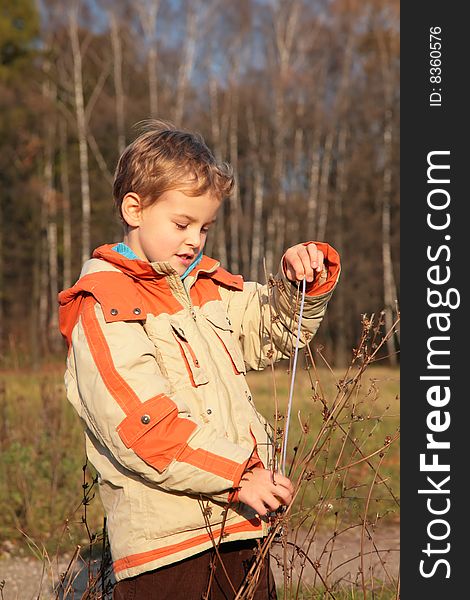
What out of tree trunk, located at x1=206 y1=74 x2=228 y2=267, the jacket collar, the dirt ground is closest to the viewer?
the jacket collar

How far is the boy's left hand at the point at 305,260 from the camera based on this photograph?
8.04ft

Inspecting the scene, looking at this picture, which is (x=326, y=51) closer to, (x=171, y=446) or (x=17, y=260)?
(x=17, y=260)

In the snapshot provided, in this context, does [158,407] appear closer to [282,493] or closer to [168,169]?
[282,493]

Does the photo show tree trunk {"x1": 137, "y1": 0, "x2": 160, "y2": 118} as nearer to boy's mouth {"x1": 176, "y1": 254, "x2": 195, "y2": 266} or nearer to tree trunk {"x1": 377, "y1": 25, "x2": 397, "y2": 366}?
tree trunk {"x1": 377, "y1": 25, "x2": 397, "y2": 366}

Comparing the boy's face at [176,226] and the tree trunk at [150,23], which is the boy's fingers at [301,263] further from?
the tree trunk at [150,23]

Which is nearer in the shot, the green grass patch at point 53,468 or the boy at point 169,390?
the boy at point 169,390

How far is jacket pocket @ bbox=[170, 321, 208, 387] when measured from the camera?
2.24m

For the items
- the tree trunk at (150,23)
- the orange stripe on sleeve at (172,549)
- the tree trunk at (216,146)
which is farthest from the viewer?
the tree trunk at (216,146)

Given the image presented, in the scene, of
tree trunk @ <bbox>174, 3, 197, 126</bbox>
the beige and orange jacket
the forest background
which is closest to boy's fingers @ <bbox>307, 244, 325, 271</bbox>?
the beige and orange jacket

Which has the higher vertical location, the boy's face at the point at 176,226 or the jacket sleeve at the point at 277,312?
the boy's face at the point at 176,226

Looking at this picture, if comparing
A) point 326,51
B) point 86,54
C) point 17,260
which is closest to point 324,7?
point 326,51

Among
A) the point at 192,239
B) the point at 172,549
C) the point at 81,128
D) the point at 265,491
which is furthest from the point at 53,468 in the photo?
the point at 81,128

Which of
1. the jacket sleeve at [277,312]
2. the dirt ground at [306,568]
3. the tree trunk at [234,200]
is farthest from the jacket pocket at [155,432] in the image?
the tree trunk at [234,200]

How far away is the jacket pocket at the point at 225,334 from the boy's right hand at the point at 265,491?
38cm
